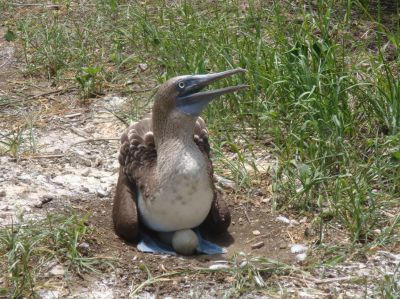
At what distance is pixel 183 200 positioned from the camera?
18.1 feet

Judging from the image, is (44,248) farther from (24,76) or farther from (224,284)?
(24,76)

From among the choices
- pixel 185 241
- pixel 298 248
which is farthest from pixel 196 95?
pixel 298 248

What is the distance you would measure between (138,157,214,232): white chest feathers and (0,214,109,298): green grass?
0.46 m

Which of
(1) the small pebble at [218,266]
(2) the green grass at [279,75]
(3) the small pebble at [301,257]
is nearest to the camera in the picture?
(1) the small pebble at [218,266]

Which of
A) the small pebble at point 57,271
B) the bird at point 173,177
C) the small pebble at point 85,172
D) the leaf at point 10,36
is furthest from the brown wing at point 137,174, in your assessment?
the leaf at point 10,36

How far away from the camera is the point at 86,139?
287 inches

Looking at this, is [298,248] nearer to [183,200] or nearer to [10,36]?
[183,200]

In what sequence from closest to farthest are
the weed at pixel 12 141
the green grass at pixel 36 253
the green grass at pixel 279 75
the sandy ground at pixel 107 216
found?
the green grass at pixel 36 253
the sandy ground at pixel 107 216
the green grass at pixel 279 75
the weed at pixel 12 141

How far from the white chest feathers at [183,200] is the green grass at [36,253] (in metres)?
0.46

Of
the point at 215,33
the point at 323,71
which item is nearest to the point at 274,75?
the point at 323,71

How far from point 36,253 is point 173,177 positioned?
0.92 m

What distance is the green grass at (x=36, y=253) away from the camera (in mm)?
4969

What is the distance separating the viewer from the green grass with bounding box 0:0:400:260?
6.13m

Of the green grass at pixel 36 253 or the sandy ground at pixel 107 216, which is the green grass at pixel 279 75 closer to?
the sandy ground at pixel 107 216
